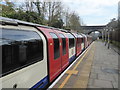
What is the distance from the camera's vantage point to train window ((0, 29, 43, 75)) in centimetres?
247

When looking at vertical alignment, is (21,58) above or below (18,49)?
below

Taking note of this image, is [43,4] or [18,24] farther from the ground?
[43,4]

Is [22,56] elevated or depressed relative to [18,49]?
depressed

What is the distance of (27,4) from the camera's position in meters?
27.0

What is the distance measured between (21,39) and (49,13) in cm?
Result: 2958

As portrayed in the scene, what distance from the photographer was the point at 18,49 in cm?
282

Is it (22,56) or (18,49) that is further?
(22,56)

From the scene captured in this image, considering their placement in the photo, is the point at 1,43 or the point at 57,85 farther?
the point at 57,85

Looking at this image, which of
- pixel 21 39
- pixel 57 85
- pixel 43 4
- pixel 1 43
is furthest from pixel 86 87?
pixel 43 4

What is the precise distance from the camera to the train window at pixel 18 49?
2473mm

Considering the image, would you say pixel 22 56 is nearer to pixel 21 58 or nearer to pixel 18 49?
pixel 21 58

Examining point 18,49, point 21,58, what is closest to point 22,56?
point 21,58

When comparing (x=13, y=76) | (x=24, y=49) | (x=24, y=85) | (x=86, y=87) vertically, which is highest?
(x=24, y=49)

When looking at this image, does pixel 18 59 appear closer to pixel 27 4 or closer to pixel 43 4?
pixel 27 4
